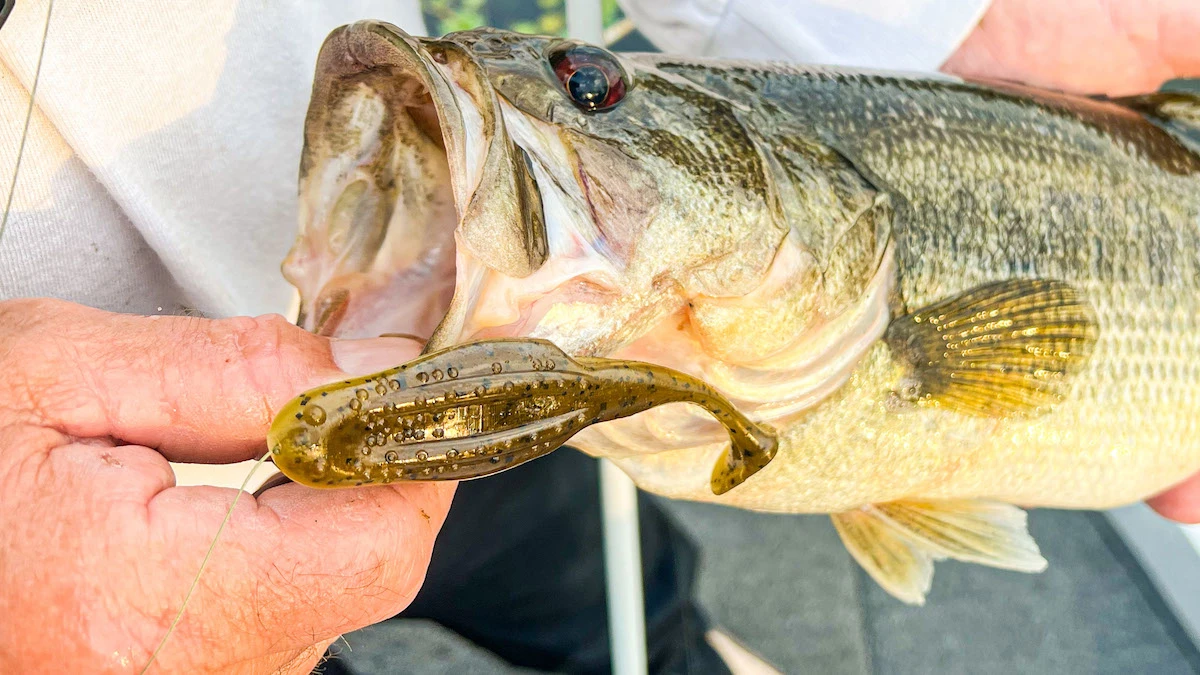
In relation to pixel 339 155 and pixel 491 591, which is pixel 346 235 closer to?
pixel 339 155

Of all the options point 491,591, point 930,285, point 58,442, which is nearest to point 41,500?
point 58,442

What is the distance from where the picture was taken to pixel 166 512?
55 centimetres

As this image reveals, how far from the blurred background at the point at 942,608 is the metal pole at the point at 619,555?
12cm

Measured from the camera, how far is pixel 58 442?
1.87 feet

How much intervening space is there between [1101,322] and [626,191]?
2.37 ft

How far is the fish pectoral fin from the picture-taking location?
3.14 feet

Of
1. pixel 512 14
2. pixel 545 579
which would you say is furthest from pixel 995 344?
pixel 512 14

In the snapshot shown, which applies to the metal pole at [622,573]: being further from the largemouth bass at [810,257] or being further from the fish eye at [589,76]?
the fish eye at [589,76]

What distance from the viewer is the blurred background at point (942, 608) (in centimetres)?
184

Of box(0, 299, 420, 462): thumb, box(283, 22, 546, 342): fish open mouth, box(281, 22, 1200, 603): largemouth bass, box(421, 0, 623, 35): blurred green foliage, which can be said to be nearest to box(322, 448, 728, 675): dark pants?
box(281, 22, 1200, 603): largemouth bass

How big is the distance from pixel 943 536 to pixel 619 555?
2.27 feet

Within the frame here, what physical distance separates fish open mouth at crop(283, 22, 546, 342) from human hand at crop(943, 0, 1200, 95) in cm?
113

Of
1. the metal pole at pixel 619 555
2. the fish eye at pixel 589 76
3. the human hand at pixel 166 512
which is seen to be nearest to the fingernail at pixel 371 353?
the human hand at pixel 166 512

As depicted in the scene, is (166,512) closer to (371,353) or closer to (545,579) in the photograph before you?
(371,353)
